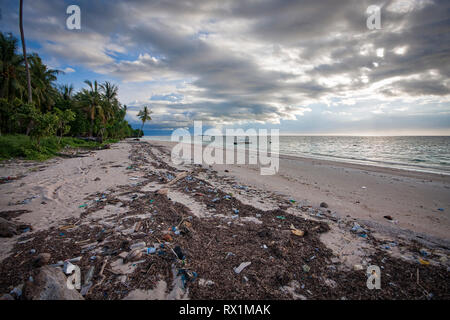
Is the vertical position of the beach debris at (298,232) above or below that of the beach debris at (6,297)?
below

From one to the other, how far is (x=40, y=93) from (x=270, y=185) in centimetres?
3375

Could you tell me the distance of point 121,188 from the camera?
631 centimetres

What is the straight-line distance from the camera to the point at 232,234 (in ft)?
12.2

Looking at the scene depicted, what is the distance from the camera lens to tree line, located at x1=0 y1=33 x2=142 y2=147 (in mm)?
12180

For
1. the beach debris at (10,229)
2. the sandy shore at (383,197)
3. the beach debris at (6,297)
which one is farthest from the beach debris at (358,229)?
the beach debris at (10,229)

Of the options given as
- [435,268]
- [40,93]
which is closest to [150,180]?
[435,268]

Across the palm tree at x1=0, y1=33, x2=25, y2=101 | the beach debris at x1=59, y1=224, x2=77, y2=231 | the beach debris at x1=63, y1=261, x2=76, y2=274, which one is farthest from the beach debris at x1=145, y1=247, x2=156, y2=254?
the palm tree at x1=0, y1=33, x2=25, y2=101

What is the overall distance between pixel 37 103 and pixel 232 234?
106 feet

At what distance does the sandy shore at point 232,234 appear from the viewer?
239 centimetres

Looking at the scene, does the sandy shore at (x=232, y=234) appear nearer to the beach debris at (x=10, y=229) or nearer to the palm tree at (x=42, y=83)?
the beach debris at (x=10, y=229)

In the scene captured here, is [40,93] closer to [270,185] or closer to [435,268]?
[270,185]

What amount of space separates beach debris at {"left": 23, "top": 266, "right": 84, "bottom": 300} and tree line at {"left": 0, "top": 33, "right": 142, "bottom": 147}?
1442 centimetres

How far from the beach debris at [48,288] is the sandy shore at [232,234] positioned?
0.33 meters

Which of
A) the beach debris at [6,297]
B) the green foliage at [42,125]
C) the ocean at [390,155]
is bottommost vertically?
the beach debris at [6,297]
